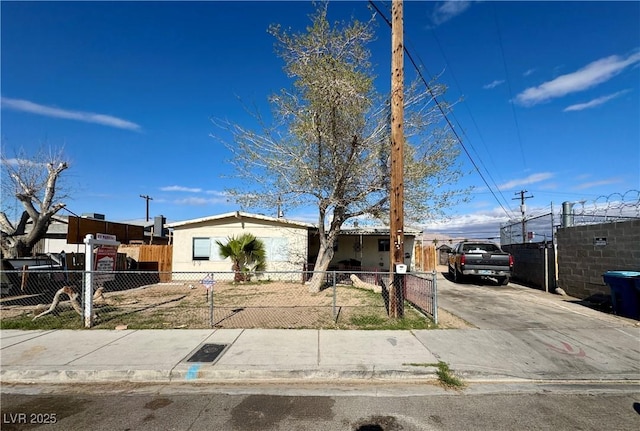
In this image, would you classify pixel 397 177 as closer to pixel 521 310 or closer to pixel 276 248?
pixel 521 310

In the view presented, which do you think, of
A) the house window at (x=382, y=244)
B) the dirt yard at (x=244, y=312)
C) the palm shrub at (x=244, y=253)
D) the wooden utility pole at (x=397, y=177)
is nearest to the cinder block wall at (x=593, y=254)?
the dirt yard at (x=244, y=312)

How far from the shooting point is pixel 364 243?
24.5 metres

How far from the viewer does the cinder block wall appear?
9992mm

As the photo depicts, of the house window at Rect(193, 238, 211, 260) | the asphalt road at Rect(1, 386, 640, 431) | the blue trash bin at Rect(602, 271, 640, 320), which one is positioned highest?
the house window at Rect(193, 238, 211, 260)

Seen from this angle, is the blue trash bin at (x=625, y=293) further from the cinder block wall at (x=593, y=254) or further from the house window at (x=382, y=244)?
the house window at (x=382, y=244)

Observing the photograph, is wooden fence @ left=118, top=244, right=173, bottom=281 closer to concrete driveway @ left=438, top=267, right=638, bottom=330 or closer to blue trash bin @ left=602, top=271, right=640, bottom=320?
concrete driveway @ left=438, top=267, right=638, bottom=330

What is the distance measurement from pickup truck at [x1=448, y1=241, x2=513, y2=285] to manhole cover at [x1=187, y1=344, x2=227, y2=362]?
12.4m

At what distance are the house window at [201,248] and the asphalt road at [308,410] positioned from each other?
13956 mm

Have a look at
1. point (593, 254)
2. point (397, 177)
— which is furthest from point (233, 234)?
point (593, 254)

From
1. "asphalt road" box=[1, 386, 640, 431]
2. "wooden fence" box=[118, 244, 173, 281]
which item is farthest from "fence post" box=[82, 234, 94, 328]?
"wooden fence" box=[118, 244, 173, 281]

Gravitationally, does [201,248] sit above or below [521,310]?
above

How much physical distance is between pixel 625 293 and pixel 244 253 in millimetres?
13794

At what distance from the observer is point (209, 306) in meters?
9.91

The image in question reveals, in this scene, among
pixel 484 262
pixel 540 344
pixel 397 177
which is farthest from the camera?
pixel 484 262
